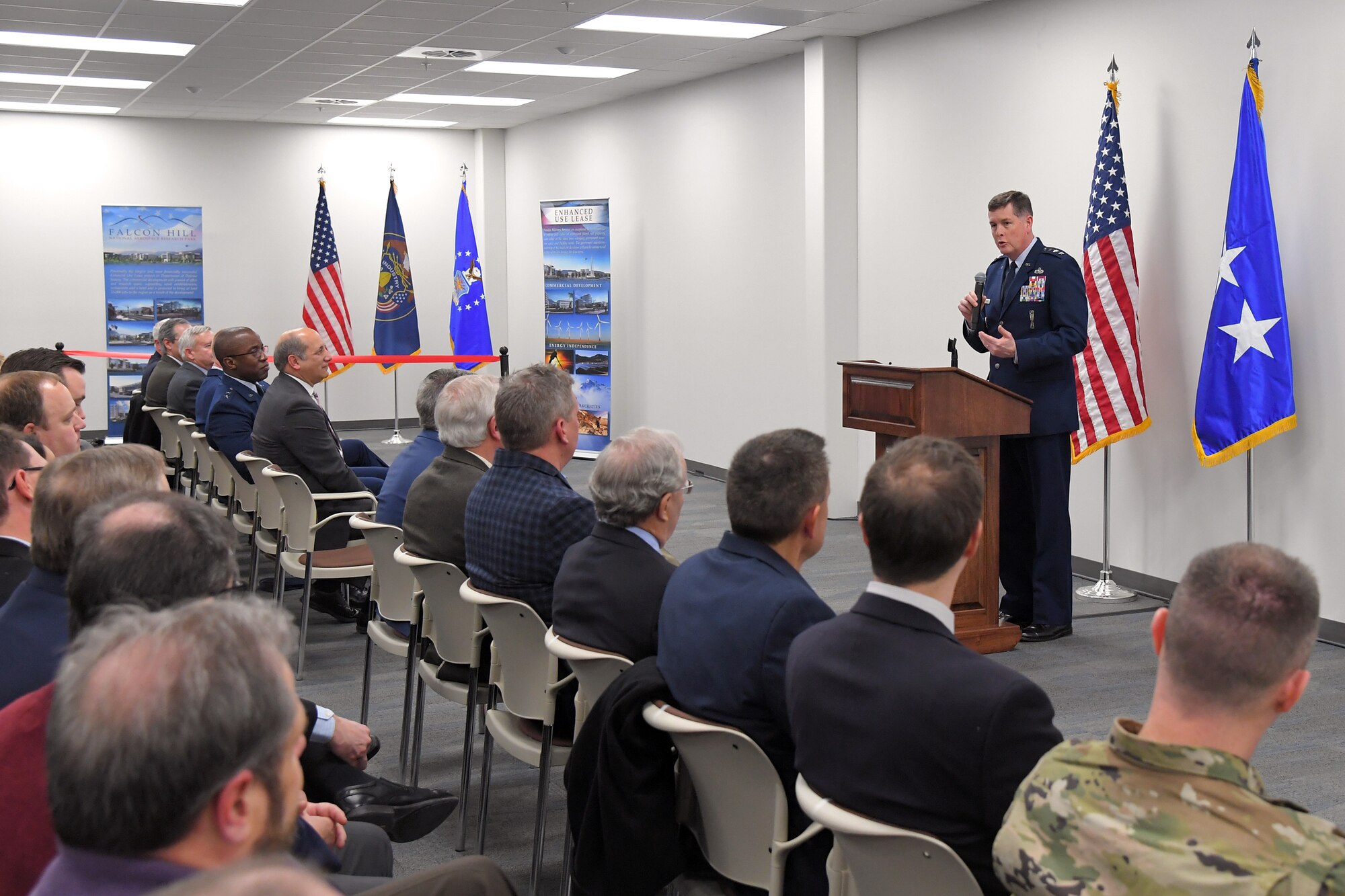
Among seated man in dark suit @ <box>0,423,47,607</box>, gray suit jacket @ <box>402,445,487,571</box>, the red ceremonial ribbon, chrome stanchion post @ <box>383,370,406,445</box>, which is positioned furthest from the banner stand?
seated man in dark suit @ <box>0,423,47,607</box>

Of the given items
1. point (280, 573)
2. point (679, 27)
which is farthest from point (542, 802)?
point (679, 27)

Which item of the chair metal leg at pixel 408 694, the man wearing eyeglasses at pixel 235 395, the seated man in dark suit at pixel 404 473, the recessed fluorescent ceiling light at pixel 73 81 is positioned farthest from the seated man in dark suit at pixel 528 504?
the recessed fluorescent ceiling light at pixel 73 81

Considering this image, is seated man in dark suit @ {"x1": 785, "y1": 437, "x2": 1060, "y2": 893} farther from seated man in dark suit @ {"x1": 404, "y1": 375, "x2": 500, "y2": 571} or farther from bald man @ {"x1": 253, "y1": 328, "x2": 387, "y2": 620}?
bald man @ {"x1": 253, "y1": 328, "x2": 387, "y2": 620}

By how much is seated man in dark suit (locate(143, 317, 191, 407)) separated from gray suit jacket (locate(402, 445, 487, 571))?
4668mm

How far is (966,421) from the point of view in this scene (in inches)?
195

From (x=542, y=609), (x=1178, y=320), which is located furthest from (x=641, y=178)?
(x=542, y=609)

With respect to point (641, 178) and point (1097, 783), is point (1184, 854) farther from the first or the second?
point (641, 178)

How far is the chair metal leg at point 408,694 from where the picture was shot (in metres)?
4.01

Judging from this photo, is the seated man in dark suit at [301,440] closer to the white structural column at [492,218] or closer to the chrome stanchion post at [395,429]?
the chrome stanchion post at [395,429]

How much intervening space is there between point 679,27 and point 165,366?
158 inches

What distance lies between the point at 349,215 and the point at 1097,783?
1335cm

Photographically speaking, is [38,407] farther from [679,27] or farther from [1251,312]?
[679,27]

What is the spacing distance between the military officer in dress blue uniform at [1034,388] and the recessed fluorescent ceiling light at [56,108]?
9.90 meters

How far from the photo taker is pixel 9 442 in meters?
Answer: 3.11
